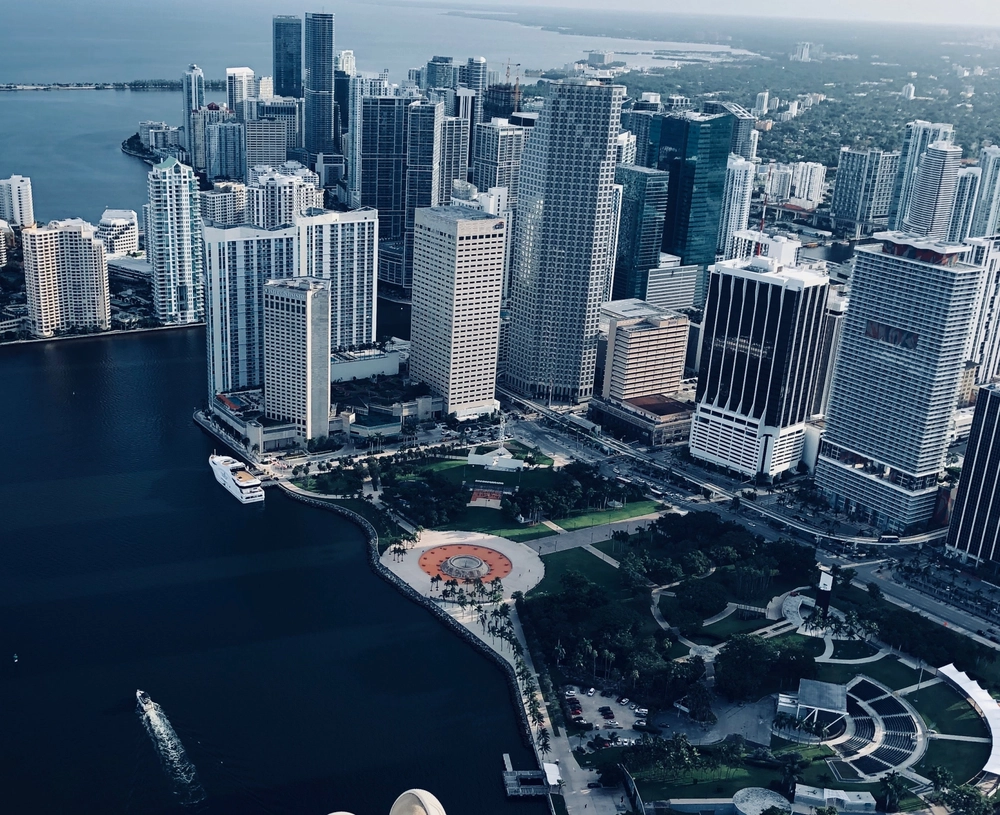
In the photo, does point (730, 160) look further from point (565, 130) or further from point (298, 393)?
point (298, 393)

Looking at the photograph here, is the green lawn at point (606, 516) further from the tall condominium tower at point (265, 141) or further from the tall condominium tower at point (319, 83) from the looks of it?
the tall condominium tower at point (319, 83)

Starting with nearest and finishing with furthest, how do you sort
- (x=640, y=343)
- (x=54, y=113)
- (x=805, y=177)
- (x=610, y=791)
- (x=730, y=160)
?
1. (x=610, y=791)
2. (x=640, y=343)
3. (x=730, y=160)
4. (x=805, y=177)
5. (x=54, y=113)

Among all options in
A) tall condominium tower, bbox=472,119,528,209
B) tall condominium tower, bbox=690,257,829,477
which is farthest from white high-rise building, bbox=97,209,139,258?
tall condominium tower, bbox=690,257,829,477

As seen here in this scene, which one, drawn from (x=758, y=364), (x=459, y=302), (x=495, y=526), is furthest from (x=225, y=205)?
(x=758, y=364)

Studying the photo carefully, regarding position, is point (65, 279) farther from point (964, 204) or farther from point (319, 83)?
point (964, 204)

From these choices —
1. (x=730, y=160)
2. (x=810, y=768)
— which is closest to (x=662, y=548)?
(x=810, y=768)

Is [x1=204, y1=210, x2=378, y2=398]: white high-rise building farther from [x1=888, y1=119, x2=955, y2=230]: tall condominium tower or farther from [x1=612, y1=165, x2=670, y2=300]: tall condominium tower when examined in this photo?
[x1=888, y1=119, x2=955, y2=230]: tall condominium tower

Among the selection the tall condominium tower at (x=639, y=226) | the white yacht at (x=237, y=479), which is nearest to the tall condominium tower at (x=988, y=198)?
the tall condominium tower at (x=639, y=226)
